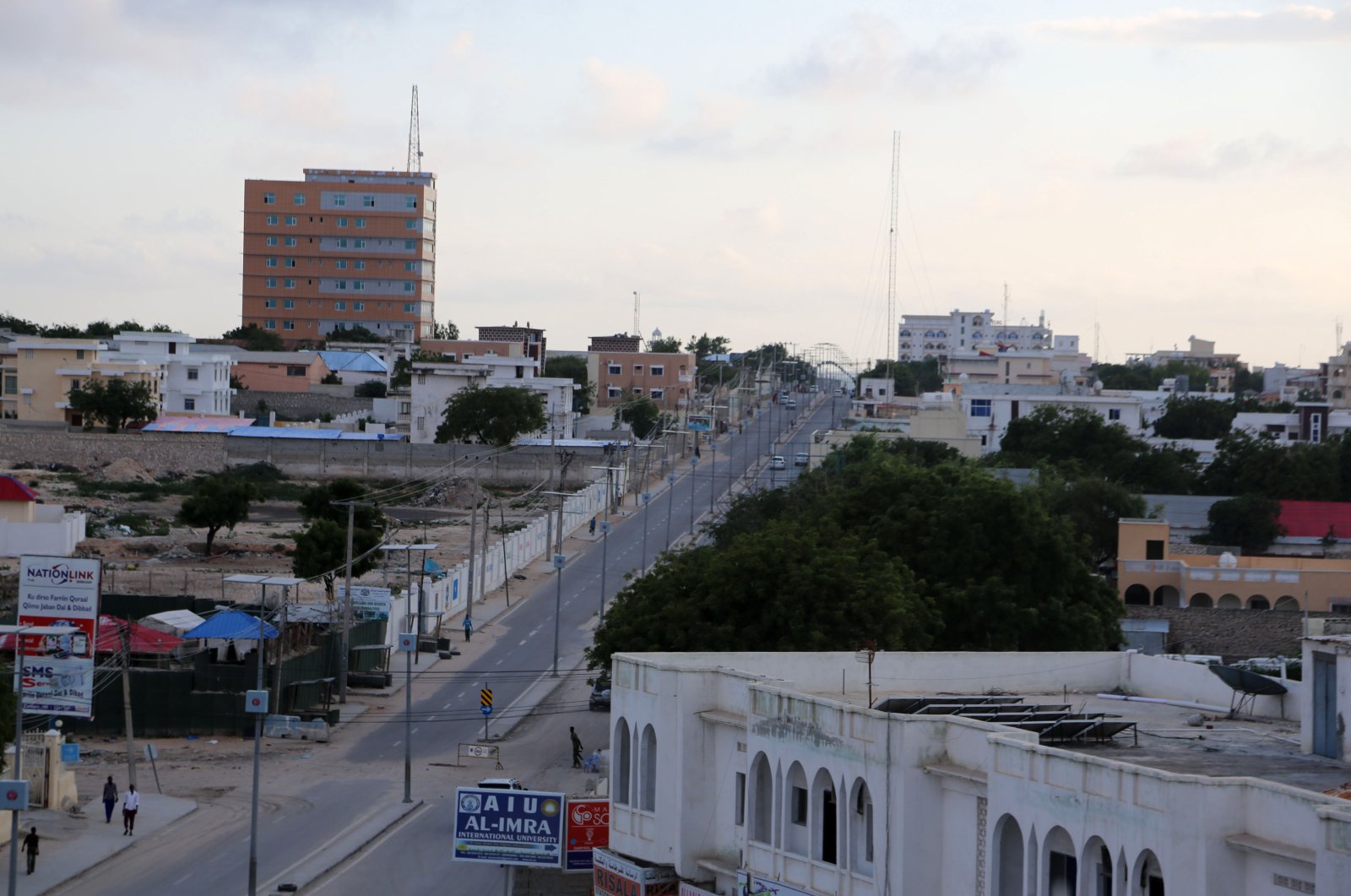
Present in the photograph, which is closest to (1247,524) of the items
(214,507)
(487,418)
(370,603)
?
(370,603)

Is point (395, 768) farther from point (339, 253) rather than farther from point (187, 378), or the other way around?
point (339, 253)

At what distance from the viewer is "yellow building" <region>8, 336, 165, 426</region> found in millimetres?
117562

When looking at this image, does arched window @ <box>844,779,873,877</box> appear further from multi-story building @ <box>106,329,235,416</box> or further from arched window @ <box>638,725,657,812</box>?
multi-story building @ <box>106,329,235,416</box>

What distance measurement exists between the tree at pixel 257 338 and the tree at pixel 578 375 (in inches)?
1020

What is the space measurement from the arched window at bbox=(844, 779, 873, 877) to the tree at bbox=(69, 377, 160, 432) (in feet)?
321

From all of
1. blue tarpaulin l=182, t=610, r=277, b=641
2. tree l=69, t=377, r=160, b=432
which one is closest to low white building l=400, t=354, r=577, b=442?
tree l=69, t=377, r=160, b=432

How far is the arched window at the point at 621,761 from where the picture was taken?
25.7 metres

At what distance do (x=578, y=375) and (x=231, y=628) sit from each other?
112 metres

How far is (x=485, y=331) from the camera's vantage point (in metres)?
181

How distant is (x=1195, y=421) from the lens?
133 metres

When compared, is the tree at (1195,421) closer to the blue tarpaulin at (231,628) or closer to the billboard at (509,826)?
the blue tarpaulin at (231,628)

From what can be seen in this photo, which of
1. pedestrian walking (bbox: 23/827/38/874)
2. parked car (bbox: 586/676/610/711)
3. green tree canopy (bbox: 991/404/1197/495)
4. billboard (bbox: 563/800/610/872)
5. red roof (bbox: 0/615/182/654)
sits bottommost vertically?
pedestrian walking (bbox: 23/827/38/874)

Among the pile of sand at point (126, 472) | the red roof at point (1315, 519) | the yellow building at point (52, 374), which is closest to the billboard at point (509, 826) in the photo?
the red roof at point (1315, 519)

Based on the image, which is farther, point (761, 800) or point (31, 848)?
point (31, 848)
